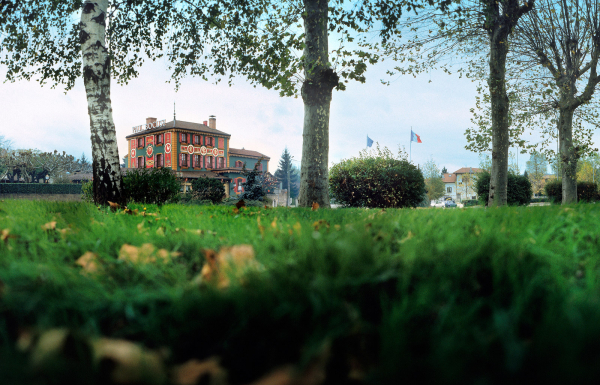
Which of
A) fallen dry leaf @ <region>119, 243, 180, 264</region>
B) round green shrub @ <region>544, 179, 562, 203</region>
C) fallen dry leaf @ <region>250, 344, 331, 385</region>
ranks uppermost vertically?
round green shrub @ <region>544, 179, 562, 203</region>

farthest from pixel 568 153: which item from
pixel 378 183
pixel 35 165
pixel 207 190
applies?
pixel 35 165

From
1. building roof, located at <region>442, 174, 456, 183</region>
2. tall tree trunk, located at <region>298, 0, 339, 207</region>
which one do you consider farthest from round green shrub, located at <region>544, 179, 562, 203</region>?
building roof, located at <region>442, 174, 456, 183</region>

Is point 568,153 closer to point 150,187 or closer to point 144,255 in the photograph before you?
point 150,187

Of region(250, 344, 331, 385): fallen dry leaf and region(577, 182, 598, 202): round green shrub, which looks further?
region(577, 182, 598, 202): round green shrub

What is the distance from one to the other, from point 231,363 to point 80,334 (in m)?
0.47

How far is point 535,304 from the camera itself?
120 cm

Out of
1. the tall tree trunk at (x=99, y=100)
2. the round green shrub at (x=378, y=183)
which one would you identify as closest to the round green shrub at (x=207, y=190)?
the round green shrub at (x=378, y=183)

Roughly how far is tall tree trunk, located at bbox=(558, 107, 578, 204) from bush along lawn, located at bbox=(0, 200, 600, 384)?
51.2 feet

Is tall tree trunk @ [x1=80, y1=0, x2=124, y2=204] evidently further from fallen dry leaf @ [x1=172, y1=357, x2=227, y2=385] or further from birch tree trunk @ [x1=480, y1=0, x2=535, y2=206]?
birch tree trunk @ [x1=480, y1=0, x2=535, y2=206]

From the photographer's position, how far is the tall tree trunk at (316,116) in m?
8.30

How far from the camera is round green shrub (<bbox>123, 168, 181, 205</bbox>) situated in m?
9.12

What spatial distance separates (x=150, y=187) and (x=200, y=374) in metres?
9.32

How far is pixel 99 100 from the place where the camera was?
7.13m

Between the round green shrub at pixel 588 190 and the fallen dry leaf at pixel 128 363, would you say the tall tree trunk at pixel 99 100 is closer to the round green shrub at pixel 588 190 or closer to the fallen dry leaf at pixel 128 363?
the fallen dry leaf at pixel 128 363
